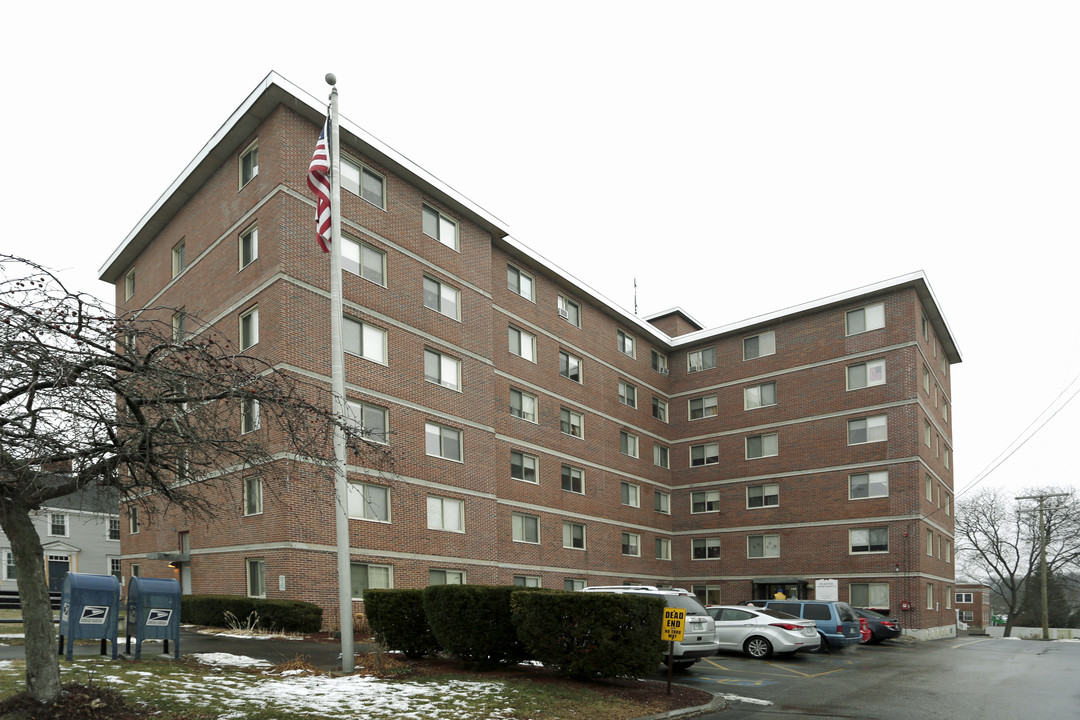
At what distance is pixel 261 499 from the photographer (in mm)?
25516

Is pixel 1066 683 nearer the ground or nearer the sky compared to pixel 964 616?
nearer the sky

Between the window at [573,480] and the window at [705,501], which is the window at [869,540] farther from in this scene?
the window at [573,480]

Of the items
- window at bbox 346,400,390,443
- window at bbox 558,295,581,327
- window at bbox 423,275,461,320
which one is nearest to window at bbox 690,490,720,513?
window at bbox 558,295,581,327

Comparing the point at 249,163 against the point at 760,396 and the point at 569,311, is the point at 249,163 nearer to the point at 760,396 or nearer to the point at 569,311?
the point at 569,311

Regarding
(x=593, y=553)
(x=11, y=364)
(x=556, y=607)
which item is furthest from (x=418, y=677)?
(x=593, y=553)

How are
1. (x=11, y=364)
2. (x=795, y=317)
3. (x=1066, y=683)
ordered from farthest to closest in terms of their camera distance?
1. (x=795, y=317)
2. (x=1066, y=683)
3. (x=11, y=364)

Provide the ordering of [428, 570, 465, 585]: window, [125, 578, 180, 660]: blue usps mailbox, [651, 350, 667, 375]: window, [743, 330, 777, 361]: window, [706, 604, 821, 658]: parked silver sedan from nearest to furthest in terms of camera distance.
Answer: [125, 578, 180, 660]: blue usps mailbox → [706, 604, 821, 658]: parked silver sedan → [428, 570, 465, 585]: window → [743, 330, 777, 361]: window → [651, 350, 667, 375]: window

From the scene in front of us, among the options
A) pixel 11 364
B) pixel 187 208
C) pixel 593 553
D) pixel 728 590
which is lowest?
pixel 728 590

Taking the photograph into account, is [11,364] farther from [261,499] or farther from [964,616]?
[964,616]

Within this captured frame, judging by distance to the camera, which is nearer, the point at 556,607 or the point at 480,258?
the point at 556,607

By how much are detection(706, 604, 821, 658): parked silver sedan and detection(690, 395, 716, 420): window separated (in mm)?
24988

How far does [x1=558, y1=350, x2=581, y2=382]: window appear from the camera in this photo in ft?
129

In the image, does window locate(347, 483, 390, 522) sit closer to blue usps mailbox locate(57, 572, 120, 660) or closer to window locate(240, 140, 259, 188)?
window locate(240, 140, 259, 188)

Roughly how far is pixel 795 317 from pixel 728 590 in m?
14.5
